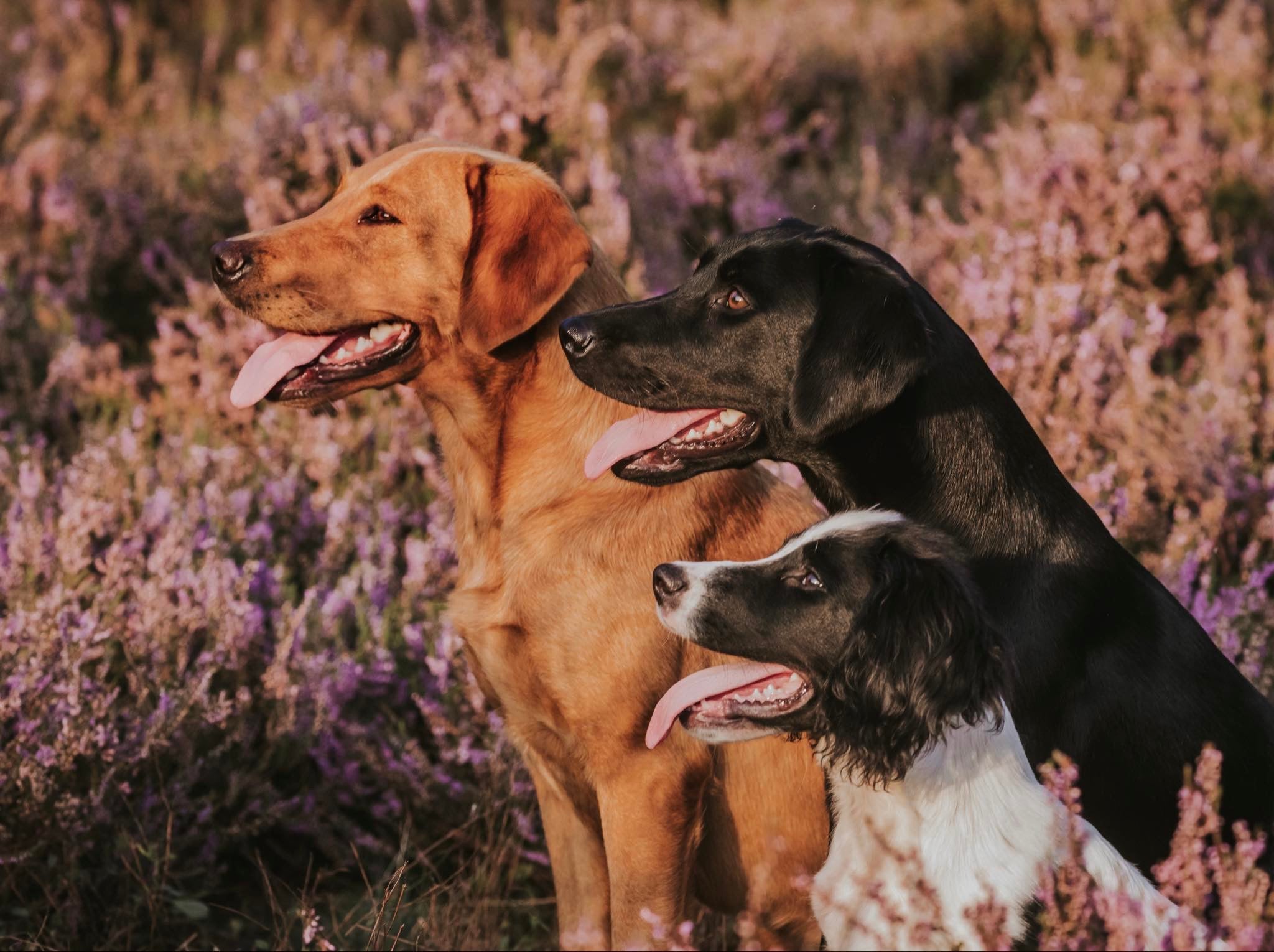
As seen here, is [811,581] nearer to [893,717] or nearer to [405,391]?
[893,717]

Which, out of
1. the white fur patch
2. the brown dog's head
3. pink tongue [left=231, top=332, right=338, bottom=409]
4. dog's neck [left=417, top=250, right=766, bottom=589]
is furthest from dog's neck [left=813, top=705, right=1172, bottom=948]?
pink tongue [left=231, top=332, right=338, bottom=409]

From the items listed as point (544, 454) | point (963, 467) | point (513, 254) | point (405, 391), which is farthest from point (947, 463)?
point (405, 391)

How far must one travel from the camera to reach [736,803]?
3180 mm

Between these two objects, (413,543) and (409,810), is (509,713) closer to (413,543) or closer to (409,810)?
(409,810)

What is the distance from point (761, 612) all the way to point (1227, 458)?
8.68ft

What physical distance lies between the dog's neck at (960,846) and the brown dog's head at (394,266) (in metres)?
1.30

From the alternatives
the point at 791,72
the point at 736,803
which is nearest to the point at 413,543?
the point at 736,803

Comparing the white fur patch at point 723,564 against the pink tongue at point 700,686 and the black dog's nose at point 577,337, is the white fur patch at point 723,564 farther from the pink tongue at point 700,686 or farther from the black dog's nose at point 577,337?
the black dog's nose at point 577,337

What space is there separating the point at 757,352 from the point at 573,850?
122 cm

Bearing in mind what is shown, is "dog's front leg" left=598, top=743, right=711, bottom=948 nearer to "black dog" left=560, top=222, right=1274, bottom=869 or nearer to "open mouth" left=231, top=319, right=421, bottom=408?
"black dog" left=560, top=222, right=1274, bottom=869

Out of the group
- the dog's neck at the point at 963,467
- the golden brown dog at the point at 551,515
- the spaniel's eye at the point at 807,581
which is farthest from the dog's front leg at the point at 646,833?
the dog's neck at the point at 963,467

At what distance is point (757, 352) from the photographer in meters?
2.95

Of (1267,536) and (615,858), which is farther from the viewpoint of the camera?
(1267,536)

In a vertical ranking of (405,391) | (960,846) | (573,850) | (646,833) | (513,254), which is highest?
(513,254)
